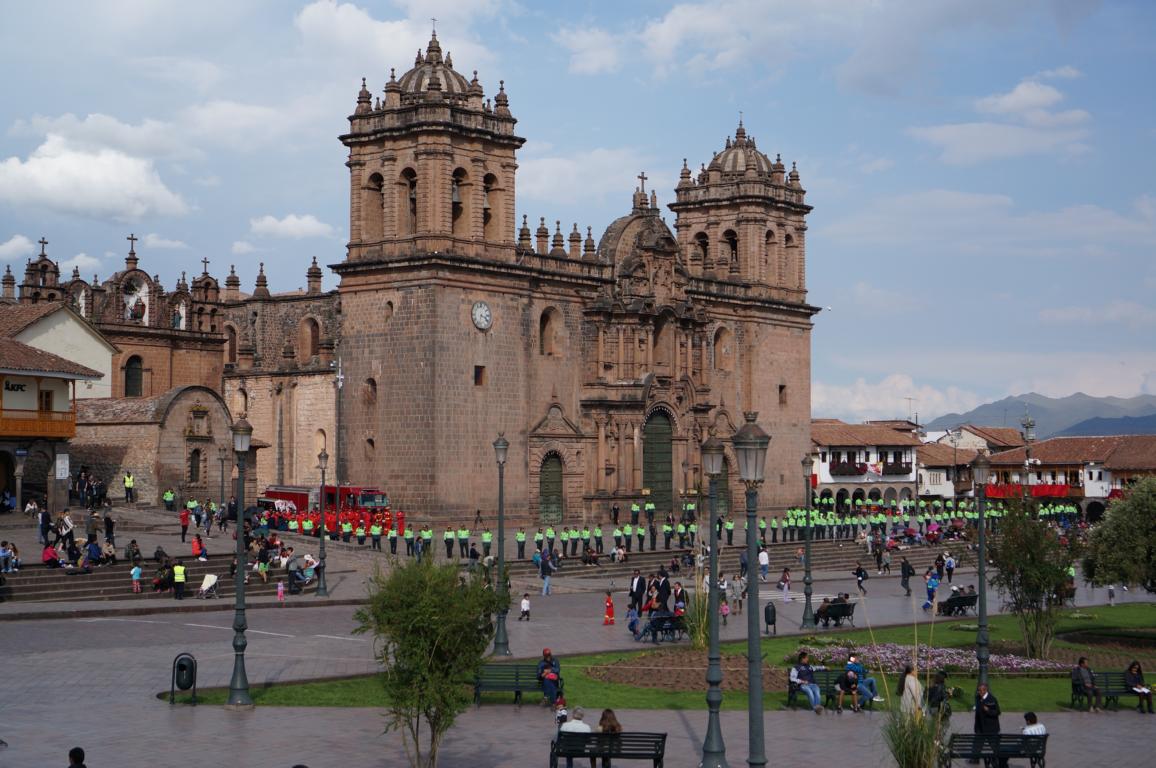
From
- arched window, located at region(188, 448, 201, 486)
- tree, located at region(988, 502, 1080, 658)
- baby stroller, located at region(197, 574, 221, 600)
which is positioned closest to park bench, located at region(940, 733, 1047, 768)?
tree, located at region(988, 502, 1080, 658)

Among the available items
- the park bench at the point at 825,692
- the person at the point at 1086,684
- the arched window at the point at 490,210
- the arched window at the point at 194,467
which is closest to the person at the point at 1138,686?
the person at the point at 1086,684

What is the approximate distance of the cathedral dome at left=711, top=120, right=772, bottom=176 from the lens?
231 ft

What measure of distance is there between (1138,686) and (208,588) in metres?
21.1

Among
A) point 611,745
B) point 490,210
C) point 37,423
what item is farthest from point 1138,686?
point 490,210

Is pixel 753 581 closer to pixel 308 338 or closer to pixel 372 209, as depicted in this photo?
pixel 372 209

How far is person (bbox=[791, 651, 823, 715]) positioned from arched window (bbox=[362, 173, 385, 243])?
33.3 metres

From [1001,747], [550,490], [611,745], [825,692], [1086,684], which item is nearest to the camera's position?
[611,745]

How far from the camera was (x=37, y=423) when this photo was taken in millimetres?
43969

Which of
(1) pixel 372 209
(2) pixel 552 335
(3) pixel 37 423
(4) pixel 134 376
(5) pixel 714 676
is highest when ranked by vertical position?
(1) pixel 372 209

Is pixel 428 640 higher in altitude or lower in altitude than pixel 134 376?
lower

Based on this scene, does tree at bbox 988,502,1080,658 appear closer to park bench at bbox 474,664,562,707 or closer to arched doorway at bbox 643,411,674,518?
park bench at bbox 474,664,562,707

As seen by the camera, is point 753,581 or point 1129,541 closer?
point 753,581

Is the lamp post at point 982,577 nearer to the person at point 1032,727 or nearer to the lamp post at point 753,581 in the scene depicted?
the person at point 1032,727

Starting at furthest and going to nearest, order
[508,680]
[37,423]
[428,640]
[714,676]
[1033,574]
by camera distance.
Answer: [37,423] < [1033,574] < [508,680] < [714,676] < [428,640]
